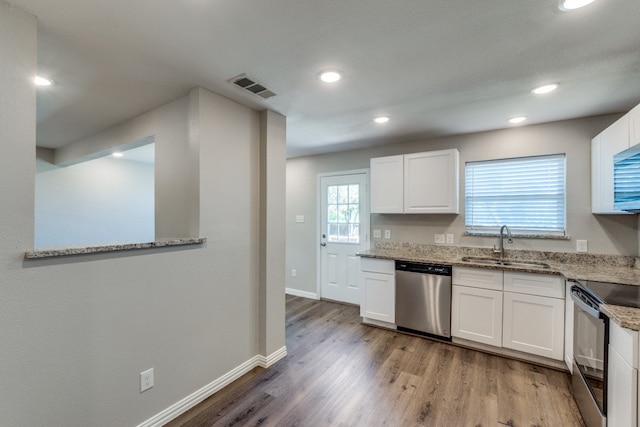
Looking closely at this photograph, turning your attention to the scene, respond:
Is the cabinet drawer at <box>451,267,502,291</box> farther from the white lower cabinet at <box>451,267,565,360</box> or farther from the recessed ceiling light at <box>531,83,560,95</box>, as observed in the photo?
the recessed ceiling light at <box>531,83,560,95</box>

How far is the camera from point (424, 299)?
3.12 metres

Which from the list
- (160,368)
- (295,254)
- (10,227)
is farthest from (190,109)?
(295,254)

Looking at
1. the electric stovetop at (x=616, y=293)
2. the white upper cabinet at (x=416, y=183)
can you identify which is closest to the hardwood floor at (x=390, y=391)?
the electric stovetop at (x=616, y=293)

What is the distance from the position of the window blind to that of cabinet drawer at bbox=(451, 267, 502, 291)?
71 centimetres

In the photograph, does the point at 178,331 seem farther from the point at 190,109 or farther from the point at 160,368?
the point at 190,109

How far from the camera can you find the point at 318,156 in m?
4.61

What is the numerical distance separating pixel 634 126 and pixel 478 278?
5.47 feet

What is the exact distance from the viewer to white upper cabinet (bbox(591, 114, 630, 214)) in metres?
2.16

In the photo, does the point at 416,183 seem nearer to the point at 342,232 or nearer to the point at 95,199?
the point at 342,232

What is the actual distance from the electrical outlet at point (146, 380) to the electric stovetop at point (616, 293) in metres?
2.87

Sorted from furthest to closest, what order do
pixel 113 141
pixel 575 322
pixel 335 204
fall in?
pixel 335 204 < pixel 113 141 < pixel 575 322

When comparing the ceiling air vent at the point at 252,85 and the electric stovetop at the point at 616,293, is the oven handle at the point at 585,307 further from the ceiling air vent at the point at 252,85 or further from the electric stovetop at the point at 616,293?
the ceiling air vent at the point at 252,85

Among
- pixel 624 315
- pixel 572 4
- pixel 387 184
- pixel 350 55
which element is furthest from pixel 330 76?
pixel 624 315

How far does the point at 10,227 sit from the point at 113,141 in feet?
7.27
